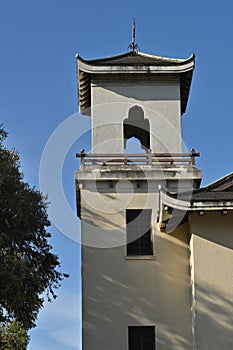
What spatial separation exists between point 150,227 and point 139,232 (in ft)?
1.03

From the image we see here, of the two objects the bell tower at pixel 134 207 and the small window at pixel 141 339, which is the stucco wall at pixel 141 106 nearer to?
the bell tower at pixel 134 207

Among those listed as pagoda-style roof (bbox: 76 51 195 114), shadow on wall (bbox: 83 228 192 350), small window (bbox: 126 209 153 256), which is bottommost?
shadow on wall (bbox: 83 228 192 350)

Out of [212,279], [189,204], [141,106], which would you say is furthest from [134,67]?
[212,279]

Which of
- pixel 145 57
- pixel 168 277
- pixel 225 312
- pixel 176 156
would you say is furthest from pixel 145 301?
pixel 145 57

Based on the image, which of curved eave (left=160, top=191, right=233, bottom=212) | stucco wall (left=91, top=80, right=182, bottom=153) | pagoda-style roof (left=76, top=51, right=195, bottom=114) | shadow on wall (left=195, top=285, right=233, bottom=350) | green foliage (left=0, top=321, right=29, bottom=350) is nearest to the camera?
shadow on wall (left=195, top=285, right=233, bottom=350)

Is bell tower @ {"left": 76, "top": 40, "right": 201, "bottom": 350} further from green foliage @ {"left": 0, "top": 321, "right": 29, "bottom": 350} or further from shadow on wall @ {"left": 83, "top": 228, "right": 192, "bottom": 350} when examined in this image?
green foliage @ {"left": 0, "top": 321, "right": 29, "bottom": 350}

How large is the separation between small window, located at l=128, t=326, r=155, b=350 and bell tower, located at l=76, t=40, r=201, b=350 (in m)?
0.02

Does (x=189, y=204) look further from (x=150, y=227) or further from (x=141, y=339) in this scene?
(x=141, y=339)

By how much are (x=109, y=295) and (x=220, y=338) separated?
3.02m

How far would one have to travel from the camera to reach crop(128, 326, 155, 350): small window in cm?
1895

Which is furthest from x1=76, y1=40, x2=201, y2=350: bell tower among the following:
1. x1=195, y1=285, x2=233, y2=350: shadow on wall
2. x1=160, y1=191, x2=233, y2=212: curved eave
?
x1=195, y1=285, x2=233, y2=350: shadow on wall

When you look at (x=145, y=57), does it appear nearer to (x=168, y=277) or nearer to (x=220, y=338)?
(x=168, y=277)

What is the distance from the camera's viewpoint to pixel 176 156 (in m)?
20.8

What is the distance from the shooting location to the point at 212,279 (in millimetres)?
18281
